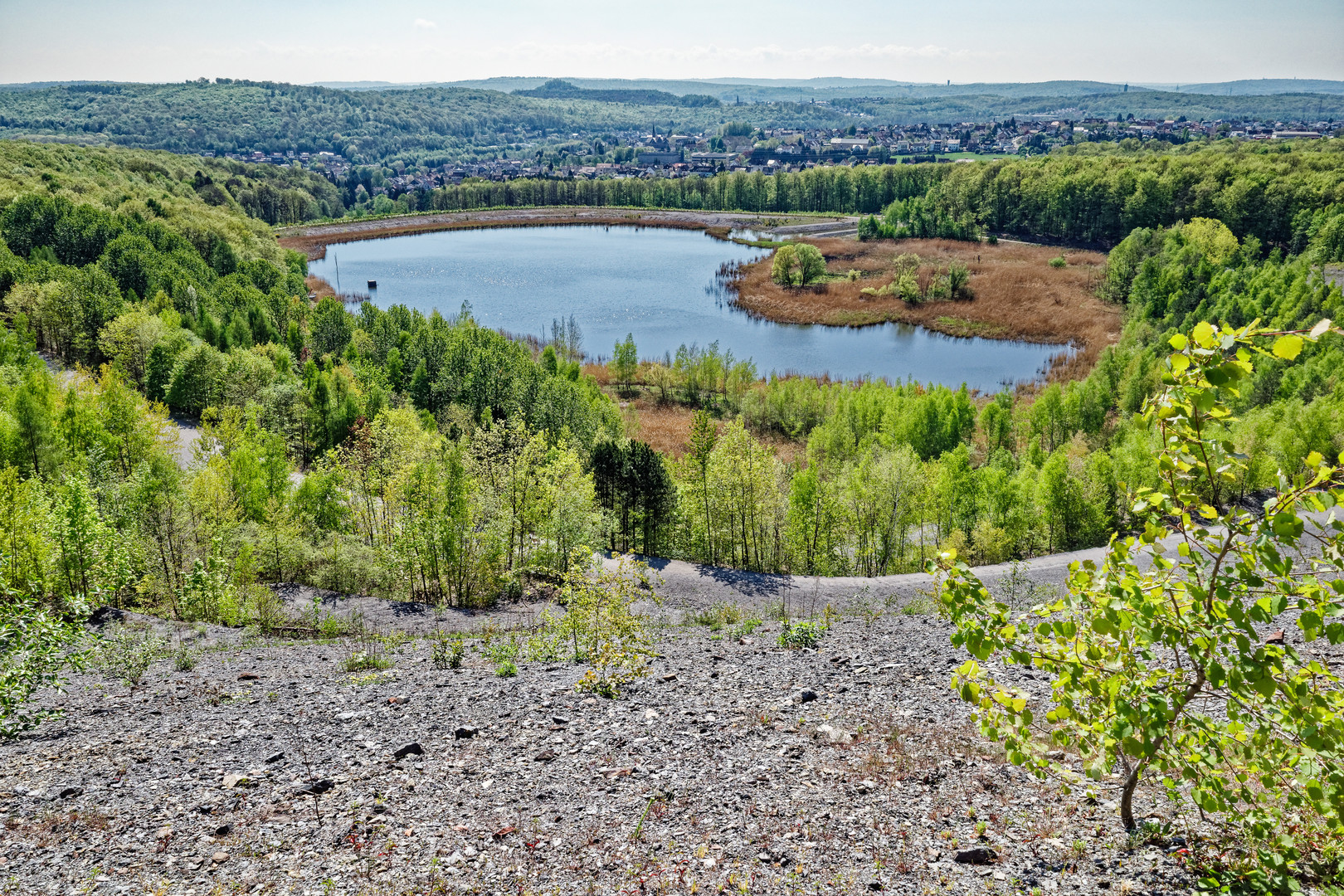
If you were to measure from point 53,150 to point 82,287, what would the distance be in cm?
8260

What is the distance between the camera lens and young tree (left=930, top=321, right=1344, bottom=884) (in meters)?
5.00

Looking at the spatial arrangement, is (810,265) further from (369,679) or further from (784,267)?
(369,679)

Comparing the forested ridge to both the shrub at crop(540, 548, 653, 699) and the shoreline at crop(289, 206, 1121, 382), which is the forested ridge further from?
the shoreline at crop(289, 206, 1121, 382)

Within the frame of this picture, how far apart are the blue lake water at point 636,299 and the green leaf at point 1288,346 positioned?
2999 inches

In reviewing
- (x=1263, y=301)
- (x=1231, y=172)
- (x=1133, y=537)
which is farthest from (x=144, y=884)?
(x=1231, y=172)

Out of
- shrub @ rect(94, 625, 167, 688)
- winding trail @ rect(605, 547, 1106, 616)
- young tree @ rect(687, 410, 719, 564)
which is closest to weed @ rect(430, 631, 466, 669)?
shrub @ rect(94, 625, 167, 688)

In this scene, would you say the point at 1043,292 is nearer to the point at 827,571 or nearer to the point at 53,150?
the point at 827,571

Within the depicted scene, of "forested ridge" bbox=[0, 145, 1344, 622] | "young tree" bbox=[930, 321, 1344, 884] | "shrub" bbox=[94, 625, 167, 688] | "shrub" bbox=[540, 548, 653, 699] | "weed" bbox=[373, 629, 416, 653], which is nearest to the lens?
"young tree" bbox=[930, 321, 1344, 884]

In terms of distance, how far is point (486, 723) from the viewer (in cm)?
1535

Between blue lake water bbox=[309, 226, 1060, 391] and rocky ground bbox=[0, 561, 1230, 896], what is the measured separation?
67.6 meters

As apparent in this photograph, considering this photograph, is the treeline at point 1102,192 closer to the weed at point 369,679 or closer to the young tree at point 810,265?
the young tree at point 810,265

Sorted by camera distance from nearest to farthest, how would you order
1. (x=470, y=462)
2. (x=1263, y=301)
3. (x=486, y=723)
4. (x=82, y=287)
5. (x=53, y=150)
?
(x=486, y=723) → (x=470, y=462) → (x=82, y=287) → (x=1263, y=301) → (x=53, y=150)

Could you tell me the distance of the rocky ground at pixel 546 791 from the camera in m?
9.99

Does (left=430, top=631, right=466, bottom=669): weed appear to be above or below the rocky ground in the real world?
below
